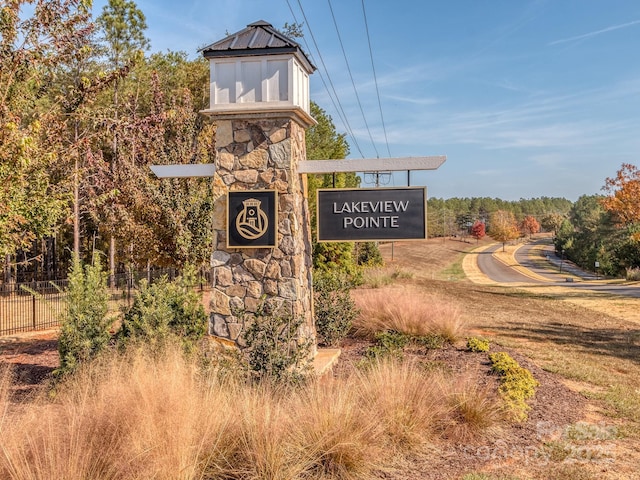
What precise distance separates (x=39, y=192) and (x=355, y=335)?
690 centimetres

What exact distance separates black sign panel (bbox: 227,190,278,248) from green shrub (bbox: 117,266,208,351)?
136cm

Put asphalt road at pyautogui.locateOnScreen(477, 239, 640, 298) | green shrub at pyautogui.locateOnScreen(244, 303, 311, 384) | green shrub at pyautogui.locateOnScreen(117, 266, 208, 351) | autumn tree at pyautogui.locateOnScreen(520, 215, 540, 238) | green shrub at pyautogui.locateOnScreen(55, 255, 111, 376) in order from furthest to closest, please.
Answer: autumn tree at pyautogui.locateOnScreen(520, 215, 540, 238), asphalt road at pyautogui.locateOnScreen(477, 239, 640, 298), green shrub at pyautogui.locateOnScreen(117, 266, 208, 351), green shrub at pyautogui.locateOnScreen(55, 255, 111, 376), green shrub at pyautogui.locateOnScreen(244, 303, 311, 384)

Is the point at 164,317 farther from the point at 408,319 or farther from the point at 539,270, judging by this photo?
the point at 539,270

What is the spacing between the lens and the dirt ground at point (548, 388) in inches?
171

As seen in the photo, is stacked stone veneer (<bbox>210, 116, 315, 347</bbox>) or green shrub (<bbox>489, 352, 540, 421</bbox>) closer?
green shrub (<bbox>489, 352, 540, 421</bbox>)

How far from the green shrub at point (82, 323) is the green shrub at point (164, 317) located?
315 millimetres

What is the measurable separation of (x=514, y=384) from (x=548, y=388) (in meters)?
0.82

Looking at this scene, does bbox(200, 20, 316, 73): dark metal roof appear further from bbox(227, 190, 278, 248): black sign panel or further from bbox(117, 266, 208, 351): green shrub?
bbox(117, 266, 208, 351): green shrub

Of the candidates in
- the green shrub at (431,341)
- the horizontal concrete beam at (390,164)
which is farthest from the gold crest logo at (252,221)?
the green shrub at (431,341)

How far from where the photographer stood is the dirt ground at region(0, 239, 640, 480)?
4340mm

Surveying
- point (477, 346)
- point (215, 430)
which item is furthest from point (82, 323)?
point (477, 346)

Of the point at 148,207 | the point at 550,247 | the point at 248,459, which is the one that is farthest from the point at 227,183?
the point at 550,247

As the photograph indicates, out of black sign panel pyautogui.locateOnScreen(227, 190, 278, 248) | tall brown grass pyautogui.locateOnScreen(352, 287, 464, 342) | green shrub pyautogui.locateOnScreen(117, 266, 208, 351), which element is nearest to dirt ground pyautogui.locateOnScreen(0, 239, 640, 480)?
tall brown grass pyautogui.locateOnScreen(352, 287, 464, 342)

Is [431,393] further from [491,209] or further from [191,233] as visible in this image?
[491,209]
